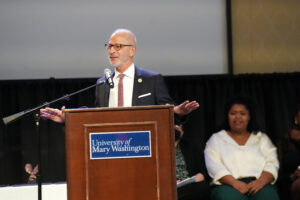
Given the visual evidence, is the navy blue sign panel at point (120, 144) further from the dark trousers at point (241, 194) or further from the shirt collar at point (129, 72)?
the dark trousers at point (241, 194)

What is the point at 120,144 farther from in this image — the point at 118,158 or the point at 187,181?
the point at 187,181

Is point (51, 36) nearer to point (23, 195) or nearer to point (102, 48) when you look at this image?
point (102, 48)

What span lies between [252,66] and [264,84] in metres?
0.26

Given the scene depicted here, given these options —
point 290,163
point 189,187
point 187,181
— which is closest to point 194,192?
point 189,187

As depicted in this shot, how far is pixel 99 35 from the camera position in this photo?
5293 mm

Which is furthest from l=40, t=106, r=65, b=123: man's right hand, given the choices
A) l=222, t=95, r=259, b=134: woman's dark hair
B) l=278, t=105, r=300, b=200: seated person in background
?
l=278, t=105, r=300, b=200: seated person in background

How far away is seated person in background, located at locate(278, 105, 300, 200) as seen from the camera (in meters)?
4.29

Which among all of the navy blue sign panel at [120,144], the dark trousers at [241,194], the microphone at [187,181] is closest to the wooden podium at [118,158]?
the navy blue sign panel at [120,144]

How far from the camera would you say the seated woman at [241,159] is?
4.27 m

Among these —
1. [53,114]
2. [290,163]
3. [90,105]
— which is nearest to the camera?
[53,114]

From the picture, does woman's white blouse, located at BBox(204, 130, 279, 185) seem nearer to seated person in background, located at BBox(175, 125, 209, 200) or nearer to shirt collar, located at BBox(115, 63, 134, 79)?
seated person in background, located at BBox(175, 125, 209, 200)

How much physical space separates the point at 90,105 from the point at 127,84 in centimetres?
180

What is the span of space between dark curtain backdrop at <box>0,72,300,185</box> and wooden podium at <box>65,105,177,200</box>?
8.76 ft

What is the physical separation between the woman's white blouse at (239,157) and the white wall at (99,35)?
3.71 feet
